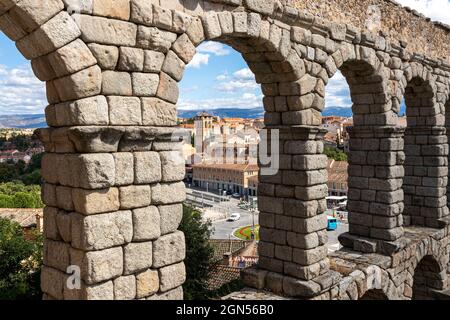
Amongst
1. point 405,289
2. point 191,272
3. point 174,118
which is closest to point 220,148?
point 191,272

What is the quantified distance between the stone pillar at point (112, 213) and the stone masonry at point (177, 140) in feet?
0.05

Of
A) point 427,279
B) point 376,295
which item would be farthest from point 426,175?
point 376,295

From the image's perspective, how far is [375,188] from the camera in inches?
393

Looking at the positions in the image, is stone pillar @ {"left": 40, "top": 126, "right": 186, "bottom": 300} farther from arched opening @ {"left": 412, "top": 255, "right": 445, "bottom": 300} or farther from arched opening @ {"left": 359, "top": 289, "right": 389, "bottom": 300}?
arched opening @ {"left": 412, "top": 255, "right": 445, "bottom": 300}

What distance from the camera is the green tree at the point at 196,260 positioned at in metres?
19.0

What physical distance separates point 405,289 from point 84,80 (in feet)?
29.9

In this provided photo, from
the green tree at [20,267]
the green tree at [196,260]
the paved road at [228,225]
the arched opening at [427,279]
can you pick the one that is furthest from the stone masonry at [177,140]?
the paved road at [228,225]

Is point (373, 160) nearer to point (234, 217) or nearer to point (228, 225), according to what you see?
point (228, 225)

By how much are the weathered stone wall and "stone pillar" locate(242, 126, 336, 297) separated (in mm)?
2356

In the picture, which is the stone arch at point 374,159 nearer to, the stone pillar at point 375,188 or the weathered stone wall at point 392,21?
the stone pillar at point 375,188

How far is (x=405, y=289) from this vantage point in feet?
34.0

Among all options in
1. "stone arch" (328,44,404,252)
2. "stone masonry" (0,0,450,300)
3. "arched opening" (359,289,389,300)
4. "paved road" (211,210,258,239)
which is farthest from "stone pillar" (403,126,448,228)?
"paved road" (211,210,258,239)

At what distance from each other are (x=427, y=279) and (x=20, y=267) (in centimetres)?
1582

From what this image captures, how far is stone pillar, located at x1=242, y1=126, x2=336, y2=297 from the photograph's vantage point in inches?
295
